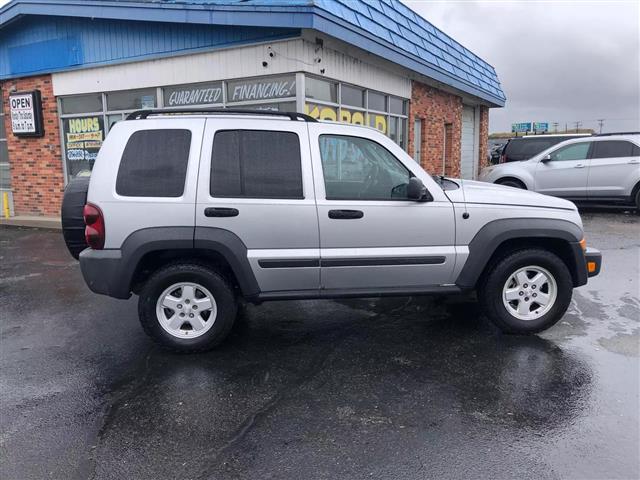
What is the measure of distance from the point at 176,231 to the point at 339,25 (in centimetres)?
551

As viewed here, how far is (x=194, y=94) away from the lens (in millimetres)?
9930

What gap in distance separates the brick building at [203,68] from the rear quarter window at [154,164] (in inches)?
172

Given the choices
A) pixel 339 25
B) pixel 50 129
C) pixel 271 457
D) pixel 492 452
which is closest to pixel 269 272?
pixel 271 457

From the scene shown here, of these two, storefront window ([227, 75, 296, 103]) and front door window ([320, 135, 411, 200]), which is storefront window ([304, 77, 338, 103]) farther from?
front door window ([320, 135, 411, 200])

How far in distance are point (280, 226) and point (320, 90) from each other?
5.70 meters

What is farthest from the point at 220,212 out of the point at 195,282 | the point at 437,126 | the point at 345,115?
the point at 437,126

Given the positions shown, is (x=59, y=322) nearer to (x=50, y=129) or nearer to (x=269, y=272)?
(x=269, y=272)

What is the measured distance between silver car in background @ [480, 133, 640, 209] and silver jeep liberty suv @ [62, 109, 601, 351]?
8.33 m

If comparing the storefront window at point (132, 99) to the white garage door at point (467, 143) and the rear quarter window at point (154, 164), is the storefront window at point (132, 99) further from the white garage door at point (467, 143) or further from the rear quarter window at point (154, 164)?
the white garage door at point (467, 143)

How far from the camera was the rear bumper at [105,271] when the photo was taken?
4117 millimetres

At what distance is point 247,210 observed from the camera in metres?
4.12

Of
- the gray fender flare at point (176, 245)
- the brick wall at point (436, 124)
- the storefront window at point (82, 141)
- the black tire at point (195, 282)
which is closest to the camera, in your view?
the gray fender flare at point (176, 245)

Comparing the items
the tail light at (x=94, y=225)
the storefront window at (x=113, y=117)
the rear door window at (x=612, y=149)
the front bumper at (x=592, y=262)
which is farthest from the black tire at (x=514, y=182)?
the tail light at (x=94, y=225)

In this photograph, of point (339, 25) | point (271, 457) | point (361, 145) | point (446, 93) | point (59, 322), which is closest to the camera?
point (271, 457)
